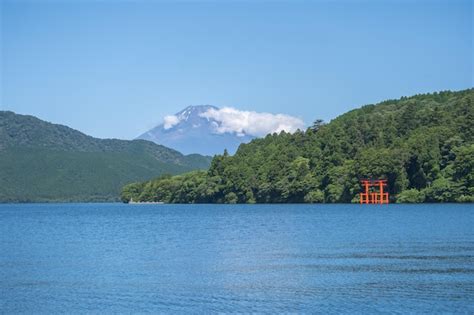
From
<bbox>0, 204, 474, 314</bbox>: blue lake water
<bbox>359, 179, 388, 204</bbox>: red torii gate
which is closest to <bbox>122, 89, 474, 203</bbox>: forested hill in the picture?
<bbox>359, 179, 388, 204</bbox>: red torii gate

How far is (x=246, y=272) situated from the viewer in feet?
144

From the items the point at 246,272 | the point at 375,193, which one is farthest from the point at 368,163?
the point at 246,272

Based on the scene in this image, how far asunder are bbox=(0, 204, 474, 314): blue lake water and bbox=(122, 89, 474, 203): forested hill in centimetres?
6940

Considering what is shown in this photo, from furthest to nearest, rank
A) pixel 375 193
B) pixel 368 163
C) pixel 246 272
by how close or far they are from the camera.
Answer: pixel 375 193
pixel 368 163
pixel 246 272

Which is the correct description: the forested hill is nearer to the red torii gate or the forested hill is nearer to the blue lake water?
the red torii gate

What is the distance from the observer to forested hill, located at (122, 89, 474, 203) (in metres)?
144

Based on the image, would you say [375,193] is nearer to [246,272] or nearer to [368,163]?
[368,163]

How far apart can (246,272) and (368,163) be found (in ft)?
363

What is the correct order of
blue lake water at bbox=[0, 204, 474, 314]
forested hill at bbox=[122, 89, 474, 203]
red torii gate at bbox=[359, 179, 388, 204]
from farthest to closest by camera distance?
red torii gate at bbox=[359, 179, 388, 204]
forested hill at bbox=[122, 89, 474, 203]
blue lake water at bbox=[0, 204, 474, 314]

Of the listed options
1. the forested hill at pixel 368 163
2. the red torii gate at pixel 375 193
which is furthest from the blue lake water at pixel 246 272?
the red torii gate at pixel 375 193

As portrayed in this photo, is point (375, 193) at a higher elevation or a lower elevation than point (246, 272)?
higher

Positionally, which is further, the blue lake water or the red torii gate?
the red torii gate

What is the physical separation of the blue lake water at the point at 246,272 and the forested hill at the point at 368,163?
69.4 meters

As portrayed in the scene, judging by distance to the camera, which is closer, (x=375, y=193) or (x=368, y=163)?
(x=368, y=163)
